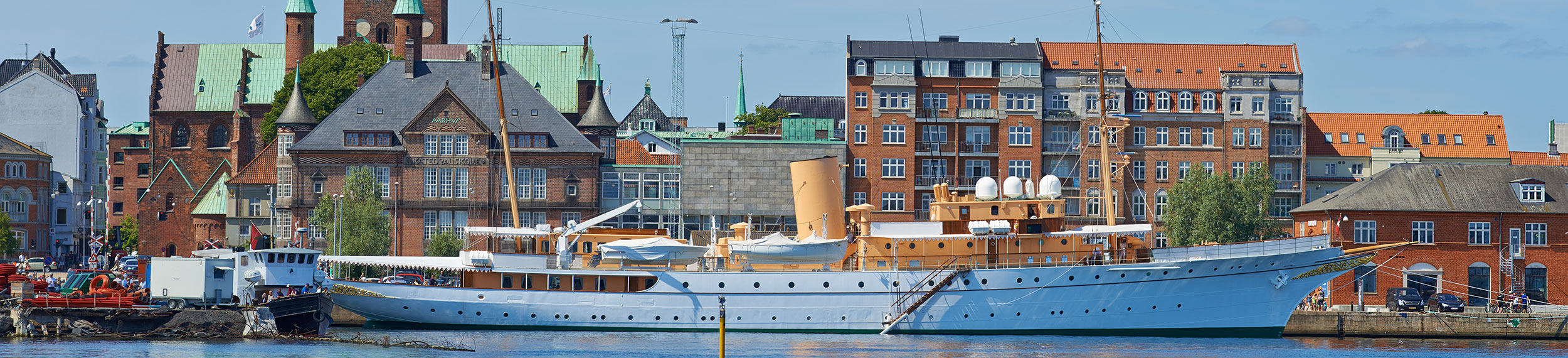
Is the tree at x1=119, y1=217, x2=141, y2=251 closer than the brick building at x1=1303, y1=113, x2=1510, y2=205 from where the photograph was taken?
No

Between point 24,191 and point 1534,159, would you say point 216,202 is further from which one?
point 1534,159

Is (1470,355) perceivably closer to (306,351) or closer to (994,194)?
(994,194)

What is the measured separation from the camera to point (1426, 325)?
2537 inches

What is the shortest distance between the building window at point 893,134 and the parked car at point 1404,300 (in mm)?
27977

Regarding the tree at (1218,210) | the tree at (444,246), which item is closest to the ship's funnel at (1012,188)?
the tree at (1218,210)

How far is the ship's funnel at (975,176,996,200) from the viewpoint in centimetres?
6150

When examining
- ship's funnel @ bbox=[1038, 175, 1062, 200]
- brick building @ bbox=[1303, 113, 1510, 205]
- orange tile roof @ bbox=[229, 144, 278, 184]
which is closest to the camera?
ship's funnel @ bbox=[1038, 175, 1062, 200]

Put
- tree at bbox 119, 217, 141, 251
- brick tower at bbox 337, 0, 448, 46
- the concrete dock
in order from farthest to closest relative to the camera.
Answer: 1. brick tower at bbox 337, 0, 448, 46
2. tree at bbox 119, 217, 141, 251
3. the concrete dock

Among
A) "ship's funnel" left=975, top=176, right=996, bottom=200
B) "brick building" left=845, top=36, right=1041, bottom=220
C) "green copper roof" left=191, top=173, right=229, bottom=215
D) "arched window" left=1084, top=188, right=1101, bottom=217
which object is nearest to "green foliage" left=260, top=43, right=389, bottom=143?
"green copper roof" left=191, top=173, right=229, bottom=215

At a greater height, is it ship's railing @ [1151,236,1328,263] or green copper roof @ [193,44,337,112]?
green copper roof @ [193,44,337,112]

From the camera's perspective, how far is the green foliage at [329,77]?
106688mm

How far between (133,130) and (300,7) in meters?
24.9

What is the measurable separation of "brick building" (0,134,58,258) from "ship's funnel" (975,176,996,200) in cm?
6401

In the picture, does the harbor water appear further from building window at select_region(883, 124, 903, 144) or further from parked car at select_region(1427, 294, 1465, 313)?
building window at select_region(883, 124, 903, 144)
